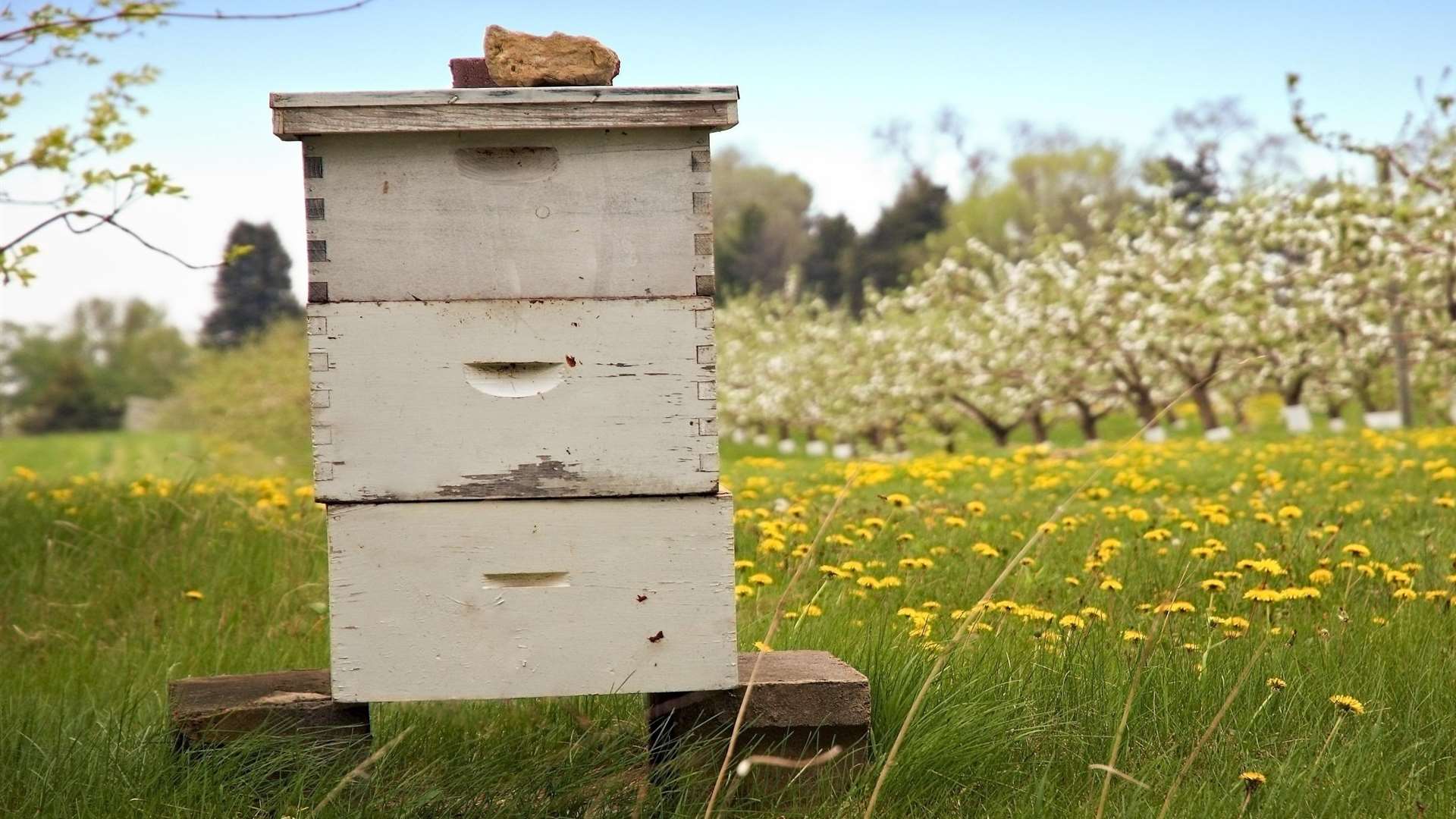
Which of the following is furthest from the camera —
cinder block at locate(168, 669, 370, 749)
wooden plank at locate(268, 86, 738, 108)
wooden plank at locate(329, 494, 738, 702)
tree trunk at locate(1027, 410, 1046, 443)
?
tree trunk at locate(1027, 410, 1046, 443)

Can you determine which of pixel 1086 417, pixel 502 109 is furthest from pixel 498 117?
pixel 1086 417

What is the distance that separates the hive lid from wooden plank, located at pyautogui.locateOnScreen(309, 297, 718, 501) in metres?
0.40

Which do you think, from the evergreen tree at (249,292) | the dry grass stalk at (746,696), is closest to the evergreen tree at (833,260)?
the evergreen tree at (249,292)

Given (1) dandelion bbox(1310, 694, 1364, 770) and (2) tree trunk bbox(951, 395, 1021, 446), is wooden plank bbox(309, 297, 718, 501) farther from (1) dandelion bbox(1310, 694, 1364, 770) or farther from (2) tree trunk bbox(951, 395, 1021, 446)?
(2) tree trunk bbox(951, 395, 1021, 446)

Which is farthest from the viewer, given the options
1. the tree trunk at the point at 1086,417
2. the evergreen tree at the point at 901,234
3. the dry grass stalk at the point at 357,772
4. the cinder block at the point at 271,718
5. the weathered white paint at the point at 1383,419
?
the evergreen tree at the point at 901,234

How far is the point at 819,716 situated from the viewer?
10.6 feet

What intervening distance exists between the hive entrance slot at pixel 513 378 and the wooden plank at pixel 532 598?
260 millimetres

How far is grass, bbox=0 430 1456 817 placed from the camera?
3.06 meters

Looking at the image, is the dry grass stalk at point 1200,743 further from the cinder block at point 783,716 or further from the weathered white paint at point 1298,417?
the weathered white paint at point 1298,417

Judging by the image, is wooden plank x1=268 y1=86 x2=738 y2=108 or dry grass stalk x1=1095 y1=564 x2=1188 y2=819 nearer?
dry grass stalk x1=1095 y1=564 x2=1188 y2=819

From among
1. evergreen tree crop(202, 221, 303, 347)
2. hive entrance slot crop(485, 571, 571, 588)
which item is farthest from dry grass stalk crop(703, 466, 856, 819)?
evergreen tree crop(202, 221, 303, 347)

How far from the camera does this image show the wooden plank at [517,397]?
3.06 metres

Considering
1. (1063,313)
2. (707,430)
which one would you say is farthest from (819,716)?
(1063,313)

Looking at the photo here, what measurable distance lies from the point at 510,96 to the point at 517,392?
0.67m
